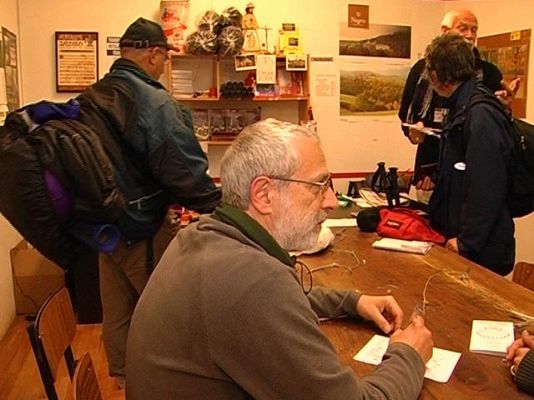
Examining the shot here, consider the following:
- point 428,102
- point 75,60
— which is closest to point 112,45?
point 75,60

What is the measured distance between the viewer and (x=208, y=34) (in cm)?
429

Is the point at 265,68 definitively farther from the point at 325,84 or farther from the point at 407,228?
the point at 407,228

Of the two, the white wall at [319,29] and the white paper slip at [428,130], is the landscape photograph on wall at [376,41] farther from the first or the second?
the white paper slip at [428,130]

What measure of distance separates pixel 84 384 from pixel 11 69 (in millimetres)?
3209

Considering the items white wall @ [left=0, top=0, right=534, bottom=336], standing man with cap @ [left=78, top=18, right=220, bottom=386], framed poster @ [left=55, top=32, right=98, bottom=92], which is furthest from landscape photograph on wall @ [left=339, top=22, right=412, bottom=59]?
standing man with cap @ [left=78, top=18, right=220, bottom=386]

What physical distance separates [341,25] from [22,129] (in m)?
3.27

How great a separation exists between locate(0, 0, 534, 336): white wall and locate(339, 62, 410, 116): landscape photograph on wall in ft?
0.27

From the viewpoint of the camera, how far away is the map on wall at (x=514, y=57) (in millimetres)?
4074

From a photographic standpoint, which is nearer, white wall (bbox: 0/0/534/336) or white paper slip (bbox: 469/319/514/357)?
white paper slip (bbox: 469/319/514/357)

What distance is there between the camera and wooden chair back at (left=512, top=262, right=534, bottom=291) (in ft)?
7.30

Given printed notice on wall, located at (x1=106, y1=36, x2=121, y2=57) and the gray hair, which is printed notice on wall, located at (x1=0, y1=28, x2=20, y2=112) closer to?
printed notice on wall, located at (x1=106, y1=36, x2=121, y2=57)

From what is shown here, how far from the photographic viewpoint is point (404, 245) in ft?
7.72

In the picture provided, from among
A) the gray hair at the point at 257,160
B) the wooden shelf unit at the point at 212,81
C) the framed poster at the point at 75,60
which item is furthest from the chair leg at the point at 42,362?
the framed poster at the point at 75,60

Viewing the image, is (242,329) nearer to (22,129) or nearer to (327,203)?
(327,203)
